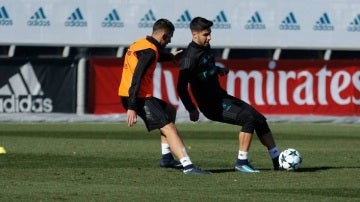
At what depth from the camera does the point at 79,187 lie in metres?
12.3

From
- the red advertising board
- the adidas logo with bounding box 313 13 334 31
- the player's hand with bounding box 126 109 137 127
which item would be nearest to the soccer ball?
the player's hand with bounding box 126 109 137 127

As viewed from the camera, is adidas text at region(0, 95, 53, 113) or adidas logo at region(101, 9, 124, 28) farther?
adidas logo at region(101, 9, 124, 28)

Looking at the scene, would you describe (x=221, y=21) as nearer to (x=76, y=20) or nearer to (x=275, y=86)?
(x=76, y=20)

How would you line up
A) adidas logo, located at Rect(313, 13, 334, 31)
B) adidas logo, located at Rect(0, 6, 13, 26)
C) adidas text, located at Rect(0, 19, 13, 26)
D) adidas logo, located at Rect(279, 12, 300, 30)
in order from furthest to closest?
adidas logo, located at Rect(313, 13, 334, 31), adidas logo, located at Rect(279, 12, 300, 30), adidas text, located at Rect(0, 19, 13, 26), adidas logo, located at Rect(0, 6, 13, 26)

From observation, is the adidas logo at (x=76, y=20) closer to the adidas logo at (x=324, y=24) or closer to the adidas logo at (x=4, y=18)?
the adidas logo at (x=4, y=18)

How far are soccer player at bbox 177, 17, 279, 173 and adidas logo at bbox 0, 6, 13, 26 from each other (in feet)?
68.0

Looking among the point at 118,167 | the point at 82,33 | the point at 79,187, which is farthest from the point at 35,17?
the point at 79,187

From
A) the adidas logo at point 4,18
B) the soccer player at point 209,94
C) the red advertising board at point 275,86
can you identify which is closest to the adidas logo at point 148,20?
the adidas logo at point 4,18

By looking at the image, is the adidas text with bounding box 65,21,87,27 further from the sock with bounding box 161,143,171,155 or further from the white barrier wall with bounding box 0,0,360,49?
the sock with bounding box 161,143,171,155

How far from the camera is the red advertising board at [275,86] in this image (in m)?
29.7

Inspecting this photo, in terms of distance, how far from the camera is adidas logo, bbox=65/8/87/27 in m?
35.2

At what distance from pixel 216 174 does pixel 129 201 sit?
327 centimetres

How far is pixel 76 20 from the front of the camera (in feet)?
116

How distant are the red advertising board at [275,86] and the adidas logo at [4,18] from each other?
5.64 metres
